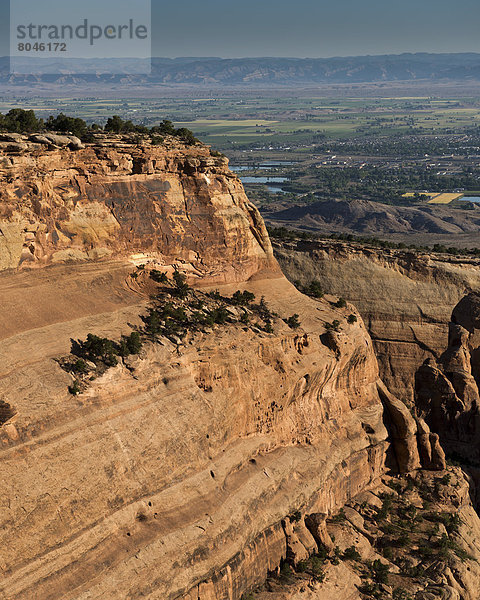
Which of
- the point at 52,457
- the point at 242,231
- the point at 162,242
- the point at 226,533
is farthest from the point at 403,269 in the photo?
the point at 52,457

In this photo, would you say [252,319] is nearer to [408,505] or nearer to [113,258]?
[113,258]

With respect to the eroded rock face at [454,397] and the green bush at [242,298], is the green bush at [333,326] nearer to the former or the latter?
the green bush at [242,298]

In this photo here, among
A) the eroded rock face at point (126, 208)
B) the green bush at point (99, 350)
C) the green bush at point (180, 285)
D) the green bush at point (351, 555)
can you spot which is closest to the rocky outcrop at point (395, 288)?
the eroded rock face at point (126, 208)

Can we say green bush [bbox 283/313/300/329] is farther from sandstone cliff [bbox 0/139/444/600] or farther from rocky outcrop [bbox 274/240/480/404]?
rocky outcrop [bbox 274/240/480/404]

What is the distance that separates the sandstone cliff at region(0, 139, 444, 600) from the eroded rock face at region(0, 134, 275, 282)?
112mm

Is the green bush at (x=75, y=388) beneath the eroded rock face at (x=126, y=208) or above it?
beneath

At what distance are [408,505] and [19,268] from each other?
30.1 metres

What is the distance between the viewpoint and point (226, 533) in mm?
38281

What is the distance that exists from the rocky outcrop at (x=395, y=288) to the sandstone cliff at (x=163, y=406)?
13854 mm

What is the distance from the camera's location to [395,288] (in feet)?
231

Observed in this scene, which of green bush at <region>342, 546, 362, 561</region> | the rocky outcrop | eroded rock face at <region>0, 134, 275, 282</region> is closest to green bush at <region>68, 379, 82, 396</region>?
eroded rock face at <region>0, 134, 275, 282</region>

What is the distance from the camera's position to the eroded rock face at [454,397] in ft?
196

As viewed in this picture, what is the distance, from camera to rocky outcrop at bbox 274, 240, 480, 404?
6800cm

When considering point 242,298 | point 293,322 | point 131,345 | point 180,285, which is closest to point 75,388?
point 131,345
